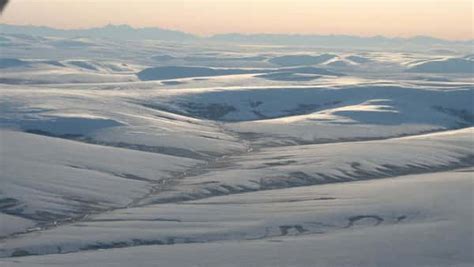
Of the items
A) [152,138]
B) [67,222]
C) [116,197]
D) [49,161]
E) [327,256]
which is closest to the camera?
[327,256]

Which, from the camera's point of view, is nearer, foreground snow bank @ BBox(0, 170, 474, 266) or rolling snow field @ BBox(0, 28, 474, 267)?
foreground snow bank @ BBox(0, 170, 474, 266)

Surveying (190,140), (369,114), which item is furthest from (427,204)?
(369,114)

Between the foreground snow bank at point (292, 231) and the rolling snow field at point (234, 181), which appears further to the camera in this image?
the rolling snow field at point (234, 181)

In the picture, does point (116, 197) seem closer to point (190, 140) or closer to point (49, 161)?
point (49, 161)

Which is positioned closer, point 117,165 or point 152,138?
point 117,165

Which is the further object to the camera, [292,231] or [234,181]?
[234,181]

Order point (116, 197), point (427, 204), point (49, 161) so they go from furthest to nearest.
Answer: point (49, 161), point (116, 197), point (427, 204)

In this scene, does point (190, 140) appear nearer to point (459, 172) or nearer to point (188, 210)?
point (459, 172)

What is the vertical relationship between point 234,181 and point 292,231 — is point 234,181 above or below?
below
